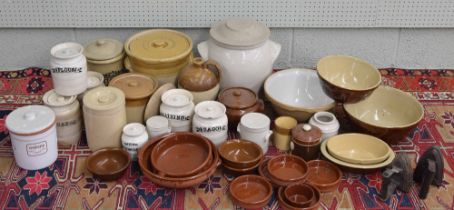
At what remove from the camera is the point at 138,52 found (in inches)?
96.3

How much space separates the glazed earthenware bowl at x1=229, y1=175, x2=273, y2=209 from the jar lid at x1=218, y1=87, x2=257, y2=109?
0.33 m

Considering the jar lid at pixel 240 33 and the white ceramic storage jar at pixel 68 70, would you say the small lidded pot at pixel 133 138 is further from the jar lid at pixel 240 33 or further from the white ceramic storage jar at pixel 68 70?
the jar lid at pixel 240 33

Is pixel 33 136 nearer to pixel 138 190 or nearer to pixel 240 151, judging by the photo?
pixel 138 190

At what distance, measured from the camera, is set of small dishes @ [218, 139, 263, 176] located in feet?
7.00

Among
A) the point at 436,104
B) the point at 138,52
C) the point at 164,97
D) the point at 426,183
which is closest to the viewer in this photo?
the point at 426,183

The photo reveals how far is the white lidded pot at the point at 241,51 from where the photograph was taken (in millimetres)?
2438

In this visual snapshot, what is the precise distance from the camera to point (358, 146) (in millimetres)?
2283

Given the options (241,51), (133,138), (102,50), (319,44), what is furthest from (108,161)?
(319,44)

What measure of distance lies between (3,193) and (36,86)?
2.34 ft

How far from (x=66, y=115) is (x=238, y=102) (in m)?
0.64

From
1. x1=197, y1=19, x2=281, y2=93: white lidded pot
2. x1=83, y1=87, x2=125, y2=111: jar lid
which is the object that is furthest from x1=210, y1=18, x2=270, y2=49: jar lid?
x1=83, y1=87, x2=125, y2=111: jar lid

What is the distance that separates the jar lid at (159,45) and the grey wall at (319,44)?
0.49 ft

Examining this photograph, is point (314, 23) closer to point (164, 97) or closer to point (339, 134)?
point (339, 134)

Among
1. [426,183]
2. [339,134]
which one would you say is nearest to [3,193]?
[339,134]
